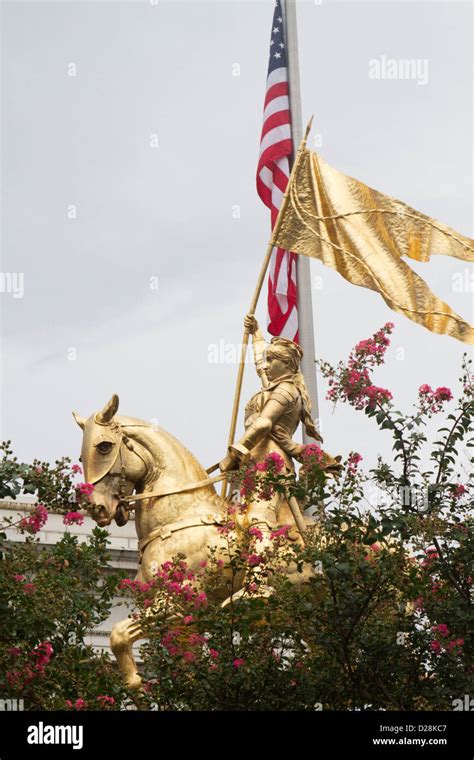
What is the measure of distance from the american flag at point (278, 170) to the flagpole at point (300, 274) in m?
0.08

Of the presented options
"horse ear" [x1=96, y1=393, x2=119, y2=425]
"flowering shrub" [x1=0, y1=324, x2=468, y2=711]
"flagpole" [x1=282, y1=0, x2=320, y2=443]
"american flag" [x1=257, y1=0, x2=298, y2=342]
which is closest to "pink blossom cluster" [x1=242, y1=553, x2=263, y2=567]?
"flowering shrub" [x1=0, y1=324, x2=468, y2=711]

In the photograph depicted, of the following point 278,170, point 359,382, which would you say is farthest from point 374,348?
point 278,170

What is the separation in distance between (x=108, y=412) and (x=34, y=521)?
6.38 ft

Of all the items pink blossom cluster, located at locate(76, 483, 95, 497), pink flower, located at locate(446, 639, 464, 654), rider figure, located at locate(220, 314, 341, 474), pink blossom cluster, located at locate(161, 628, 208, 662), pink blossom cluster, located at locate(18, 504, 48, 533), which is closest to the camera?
pink flower, located at locate(446, 639, 464, 654)

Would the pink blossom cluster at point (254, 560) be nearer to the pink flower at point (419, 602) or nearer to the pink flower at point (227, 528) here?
the pink flower at point (227, 528)

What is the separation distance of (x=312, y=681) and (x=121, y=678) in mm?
2400

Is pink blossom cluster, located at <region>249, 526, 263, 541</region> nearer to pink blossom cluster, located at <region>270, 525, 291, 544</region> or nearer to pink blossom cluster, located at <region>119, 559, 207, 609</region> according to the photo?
pink blossom cluster, located at <region>270, 525, 291, 544</region>

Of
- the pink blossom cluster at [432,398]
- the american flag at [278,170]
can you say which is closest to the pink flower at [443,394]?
the pink blossom cluster at [432,398]

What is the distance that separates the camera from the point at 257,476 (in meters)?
15.0

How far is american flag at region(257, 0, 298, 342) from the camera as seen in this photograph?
22.4m

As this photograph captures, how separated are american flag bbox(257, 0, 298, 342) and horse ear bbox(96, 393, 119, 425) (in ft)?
20.1

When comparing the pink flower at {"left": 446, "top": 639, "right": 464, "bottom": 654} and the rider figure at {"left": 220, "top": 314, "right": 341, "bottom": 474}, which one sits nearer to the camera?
the pink flower at {"left": 446, "top": 639, "right": 464, "bottom": 654}
